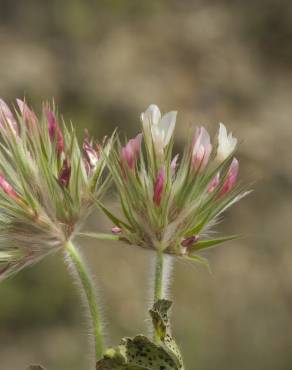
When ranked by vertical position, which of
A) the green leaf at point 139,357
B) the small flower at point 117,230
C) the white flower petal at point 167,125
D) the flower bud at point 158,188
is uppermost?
the white flower petal at point 167,125

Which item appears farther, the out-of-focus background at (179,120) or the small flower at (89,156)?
the out-of-focus background at (179,120)

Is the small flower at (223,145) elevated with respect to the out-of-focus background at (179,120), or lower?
lower

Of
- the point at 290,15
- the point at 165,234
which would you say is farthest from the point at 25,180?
the point at 290,15

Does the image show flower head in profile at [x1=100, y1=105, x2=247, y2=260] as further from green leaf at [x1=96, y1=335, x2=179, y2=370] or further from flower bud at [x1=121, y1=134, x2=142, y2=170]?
green leaf at [x1=96, y1=335, x2=179, y2=370]

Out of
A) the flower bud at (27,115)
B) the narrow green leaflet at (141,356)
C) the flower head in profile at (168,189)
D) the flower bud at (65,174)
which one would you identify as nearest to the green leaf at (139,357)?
the narrow green leaflet at (141,356)

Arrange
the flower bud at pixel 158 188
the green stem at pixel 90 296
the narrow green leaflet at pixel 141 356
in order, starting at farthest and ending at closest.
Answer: the flower bud at pixel 158 188 → the green stem at pixel 90 296 → the narrow green leaflet at pixel 141 356

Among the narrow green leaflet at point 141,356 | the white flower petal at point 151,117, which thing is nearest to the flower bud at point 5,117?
the white flower petal at point 151,117

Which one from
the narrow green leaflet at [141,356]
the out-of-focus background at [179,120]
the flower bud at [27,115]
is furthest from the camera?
the out-of-focus background at [179,120]

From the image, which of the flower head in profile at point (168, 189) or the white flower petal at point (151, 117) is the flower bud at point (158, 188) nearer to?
the flower head in profile at point (168, 189)
